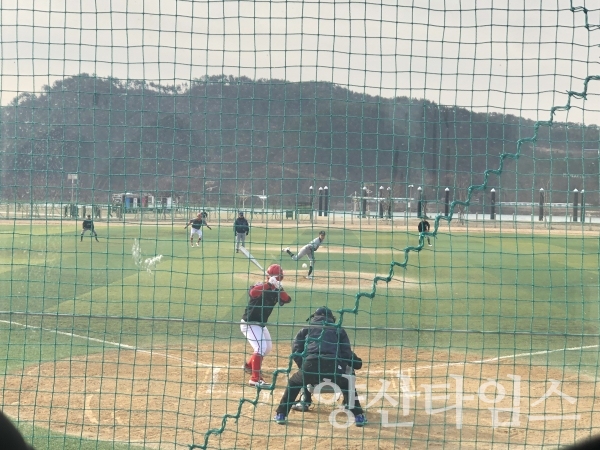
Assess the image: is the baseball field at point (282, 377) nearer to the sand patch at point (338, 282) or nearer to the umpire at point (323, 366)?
the umpire at point (323, 366)

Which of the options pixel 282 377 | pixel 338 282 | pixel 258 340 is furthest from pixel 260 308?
pixel 338 282

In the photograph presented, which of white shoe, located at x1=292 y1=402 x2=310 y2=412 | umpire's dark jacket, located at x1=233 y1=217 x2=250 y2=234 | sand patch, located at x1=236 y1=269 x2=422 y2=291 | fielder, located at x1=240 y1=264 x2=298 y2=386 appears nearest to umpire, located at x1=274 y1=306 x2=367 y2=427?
white shoe, located at x1=292 y1=402 x2=310 y2=412

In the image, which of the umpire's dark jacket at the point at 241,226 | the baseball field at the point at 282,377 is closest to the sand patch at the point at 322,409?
the baseball field at the point at 282,377

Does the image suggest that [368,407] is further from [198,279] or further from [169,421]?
[198,279]

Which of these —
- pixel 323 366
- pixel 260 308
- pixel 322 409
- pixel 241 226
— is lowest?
pixel 322 409

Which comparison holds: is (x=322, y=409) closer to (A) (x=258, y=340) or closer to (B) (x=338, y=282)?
(A) (x=258, y=340)

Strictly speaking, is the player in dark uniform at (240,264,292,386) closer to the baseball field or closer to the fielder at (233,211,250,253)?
the baseball field

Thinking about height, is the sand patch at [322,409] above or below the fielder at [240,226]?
below

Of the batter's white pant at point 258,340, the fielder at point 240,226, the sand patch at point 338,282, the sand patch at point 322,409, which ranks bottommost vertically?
the sand patch at point 322,409

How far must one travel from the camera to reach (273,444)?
7070 mm

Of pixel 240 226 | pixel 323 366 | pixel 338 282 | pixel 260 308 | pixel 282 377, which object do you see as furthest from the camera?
pixel 338 282

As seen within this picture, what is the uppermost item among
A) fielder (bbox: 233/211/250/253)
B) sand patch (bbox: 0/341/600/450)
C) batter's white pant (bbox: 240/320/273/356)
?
fielder (bbox: 233/211/250/253)

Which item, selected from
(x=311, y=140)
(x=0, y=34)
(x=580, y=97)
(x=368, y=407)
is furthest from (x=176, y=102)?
(x=311, y=140)

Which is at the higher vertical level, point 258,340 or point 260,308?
point 260,308
